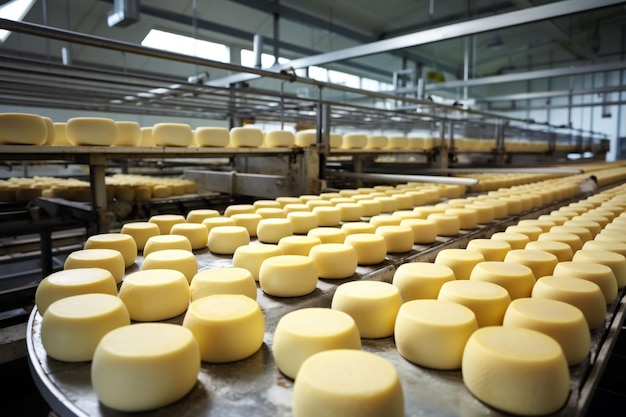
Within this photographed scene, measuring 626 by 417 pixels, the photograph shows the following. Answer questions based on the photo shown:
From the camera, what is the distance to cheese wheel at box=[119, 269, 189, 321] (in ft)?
2.86

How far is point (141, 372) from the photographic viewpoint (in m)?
0.58

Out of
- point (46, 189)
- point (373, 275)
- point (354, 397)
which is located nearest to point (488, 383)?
point (354, 397)

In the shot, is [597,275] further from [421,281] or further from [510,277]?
[421,281]

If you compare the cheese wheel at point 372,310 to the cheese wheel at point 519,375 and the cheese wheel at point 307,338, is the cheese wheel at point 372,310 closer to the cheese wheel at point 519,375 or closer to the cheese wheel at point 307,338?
the cheese wheel at point 307,338

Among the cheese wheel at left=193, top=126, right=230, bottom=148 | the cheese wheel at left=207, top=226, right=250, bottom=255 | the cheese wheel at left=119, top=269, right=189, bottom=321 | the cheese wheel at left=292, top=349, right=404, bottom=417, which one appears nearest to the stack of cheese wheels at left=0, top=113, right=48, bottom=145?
the cheese wheel at left=193, top=126, right=230, bottom=148

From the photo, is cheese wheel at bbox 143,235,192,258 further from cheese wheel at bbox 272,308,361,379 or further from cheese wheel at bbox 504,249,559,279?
cheese wheel at bbox 504,249,559,279

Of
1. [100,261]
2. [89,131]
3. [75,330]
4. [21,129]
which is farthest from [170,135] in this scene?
[75,330]

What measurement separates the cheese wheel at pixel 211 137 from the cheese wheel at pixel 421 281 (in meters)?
1.63

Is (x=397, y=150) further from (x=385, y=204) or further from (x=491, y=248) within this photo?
(x=491, y=248)

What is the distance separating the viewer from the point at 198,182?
3453mm

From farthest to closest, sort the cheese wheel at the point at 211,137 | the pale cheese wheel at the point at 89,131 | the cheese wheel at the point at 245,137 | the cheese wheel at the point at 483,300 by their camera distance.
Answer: the cheese wheel at the point at 245,137
the cheese wheel at the point at 211,137
the pale cheese wheel at the point at 89,131
the cheese wheel at the point at 483,300

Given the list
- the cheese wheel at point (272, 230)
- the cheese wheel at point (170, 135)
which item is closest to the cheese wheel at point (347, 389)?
the cheese wheel at point (272, 230)

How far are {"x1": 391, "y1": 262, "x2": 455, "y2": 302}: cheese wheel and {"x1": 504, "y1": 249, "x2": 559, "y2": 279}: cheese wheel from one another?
0.87 feet

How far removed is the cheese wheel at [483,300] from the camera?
83 centimetres
